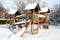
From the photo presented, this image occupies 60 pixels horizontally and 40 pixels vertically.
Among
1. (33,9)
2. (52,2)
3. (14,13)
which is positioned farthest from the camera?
(52,2)

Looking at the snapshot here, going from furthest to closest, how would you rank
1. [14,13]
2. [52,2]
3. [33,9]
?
[52,2]
[14,13]
[33,9]

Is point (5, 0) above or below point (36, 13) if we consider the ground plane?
above

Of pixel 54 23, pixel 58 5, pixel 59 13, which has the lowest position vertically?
pixel 54 23

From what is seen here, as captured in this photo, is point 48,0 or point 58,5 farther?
point 58,5

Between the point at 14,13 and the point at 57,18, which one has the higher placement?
the point at 14,13

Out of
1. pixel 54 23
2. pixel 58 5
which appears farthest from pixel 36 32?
pixel 58 5

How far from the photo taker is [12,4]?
10.8 metres

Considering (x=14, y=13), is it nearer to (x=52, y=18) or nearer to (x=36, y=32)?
(x=36, y=32)

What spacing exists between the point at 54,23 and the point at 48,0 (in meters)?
2.07

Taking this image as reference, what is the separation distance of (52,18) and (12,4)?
12.6 feet

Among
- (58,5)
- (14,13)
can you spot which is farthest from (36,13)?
(58,5)

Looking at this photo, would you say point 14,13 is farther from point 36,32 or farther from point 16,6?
point 16,6

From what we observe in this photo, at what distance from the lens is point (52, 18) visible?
1025 cm

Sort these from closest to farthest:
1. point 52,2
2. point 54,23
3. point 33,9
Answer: point 33,9, point 54,23, point 52,2
